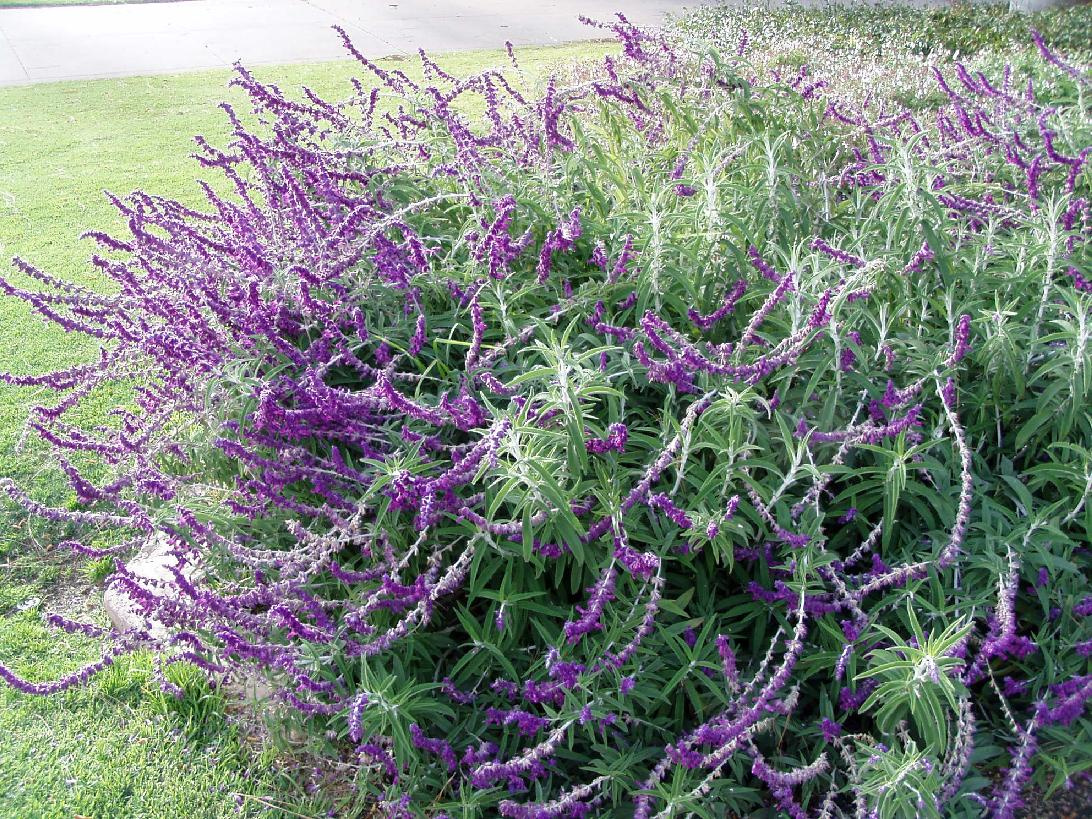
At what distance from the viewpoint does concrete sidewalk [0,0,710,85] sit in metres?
12.7

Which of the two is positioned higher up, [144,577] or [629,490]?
[629,490]

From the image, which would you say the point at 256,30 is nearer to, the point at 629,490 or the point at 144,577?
the point at 144,577

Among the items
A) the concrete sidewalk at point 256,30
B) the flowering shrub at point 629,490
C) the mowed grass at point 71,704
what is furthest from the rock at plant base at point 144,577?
the concrete sidewalk at point 256,30

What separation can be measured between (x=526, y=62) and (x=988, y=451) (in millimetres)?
10297

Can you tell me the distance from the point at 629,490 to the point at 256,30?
601 inches

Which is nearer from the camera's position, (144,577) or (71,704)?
(71,704)

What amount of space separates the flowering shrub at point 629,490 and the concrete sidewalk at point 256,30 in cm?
1090

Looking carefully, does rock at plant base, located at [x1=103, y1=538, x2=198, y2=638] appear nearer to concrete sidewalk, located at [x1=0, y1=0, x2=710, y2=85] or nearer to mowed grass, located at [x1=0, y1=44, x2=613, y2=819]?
mowed grass, located at [x1=0, y1=44, x2=613, y2=819]

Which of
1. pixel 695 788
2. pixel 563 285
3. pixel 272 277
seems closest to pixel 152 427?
pixel 272 277

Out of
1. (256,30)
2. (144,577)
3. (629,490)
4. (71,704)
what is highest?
(256,30)

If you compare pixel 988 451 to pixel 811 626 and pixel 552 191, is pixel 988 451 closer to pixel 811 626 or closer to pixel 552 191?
pixel 811 626

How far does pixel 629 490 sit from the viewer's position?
2.40m

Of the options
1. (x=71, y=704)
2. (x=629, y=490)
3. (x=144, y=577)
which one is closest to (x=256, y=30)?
(x=144, y=577)

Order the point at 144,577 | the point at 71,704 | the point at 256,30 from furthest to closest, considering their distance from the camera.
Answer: the point at 256,30, the point at 144,577, the point at 71,704
